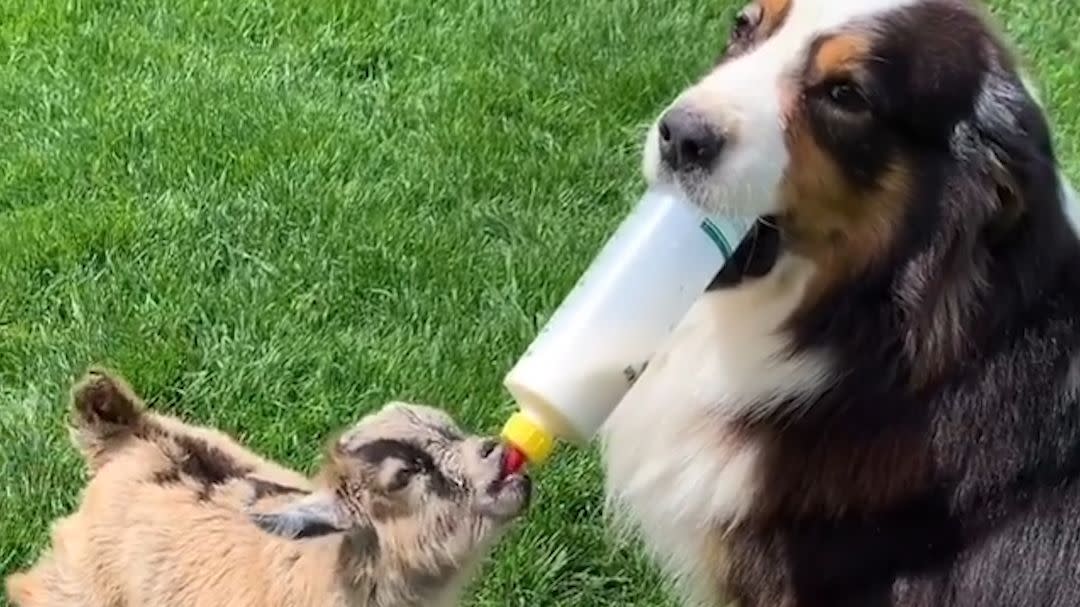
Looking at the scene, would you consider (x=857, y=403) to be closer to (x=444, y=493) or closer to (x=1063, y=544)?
(x=1063, y=544)

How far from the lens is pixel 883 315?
2434 millimetres

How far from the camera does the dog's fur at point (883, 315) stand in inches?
92.8

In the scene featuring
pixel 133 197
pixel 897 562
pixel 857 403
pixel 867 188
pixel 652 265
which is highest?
pixel 867 188

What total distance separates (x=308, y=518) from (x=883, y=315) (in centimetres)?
97

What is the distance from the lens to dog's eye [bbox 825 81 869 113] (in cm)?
236

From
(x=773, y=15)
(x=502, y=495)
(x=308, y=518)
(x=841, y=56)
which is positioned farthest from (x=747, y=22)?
(x=308, y=518)

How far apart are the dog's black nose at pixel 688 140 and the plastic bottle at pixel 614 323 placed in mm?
93

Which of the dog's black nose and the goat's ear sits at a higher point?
the dog's black nose

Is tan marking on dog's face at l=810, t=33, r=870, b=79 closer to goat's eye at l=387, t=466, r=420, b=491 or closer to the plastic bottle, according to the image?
the plastic bottle

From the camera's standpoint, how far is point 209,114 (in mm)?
4512

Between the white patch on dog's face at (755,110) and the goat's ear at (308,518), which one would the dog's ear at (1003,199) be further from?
the goat's ear at (308,518)

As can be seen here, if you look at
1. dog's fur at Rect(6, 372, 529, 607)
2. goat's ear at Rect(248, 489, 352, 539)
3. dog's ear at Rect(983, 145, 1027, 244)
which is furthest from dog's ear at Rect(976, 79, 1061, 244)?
goat's ear at Rect(248, 489, 352, 539)

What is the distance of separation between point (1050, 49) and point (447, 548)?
11.1 feet

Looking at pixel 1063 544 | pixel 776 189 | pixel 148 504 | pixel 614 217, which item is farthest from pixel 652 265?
pixel 614 217
